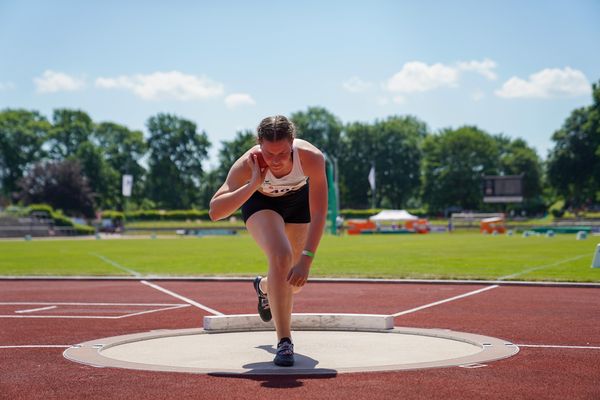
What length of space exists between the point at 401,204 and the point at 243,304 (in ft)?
396

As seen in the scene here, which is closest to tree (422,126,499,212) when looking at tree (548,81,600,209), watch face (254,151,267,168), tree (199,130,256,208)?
tree (548,81,600,209)

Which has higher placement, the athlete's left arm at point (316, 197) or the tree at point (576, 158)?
the tree at point (576, 158)

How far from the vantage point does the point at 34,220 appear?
75.6 metres

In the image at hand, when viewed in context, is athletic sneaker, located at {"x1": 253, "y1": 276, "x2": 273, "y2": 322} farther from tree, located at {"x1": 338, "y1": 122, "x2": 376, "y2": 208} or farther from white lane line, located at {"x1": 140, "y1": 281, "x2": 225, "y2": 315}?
tree, located at {"x1": 338, "y1": 122, "x2": 376, "y2": 208}

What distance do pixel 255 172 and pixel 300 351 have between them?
198cm

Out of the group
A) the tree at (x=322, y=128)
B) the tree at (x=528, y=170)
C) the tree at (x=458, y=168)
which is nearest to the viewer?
the tree at (x=458, y=168)

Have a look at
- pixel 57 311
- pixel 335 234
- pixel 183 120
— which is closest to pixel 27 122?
pixel 183 120

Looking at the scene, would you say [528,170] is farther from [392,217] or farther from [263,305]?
[263,305]

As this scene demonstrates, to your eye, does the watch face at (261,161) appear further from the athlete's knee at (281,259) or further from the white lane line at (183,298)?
the white lane line at (183,298)

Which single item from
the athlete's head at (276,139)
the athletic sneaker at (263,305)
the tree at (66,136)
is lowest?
the athletic sneaker at (263,305)

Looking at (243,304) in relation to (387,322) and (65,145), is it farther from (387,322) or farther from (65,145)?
(65,145)

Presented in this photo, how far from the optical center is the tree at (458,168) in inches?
4528

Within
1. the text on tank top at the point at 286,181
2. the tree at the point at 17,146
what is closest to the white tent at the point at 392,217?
the tree at the point at 17,146

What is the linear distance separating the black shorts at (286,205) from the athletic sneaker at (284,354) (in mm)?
1140
